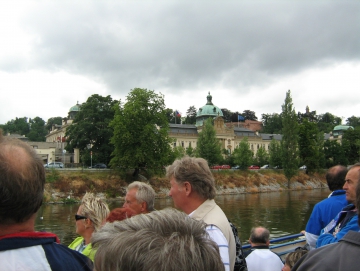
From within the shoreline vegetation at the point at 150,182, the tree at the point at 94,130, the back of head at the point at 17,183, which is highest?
the tree at the point at 94,130

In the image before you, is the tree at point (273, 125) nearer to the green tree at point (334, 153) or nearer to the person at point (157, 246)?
the green tree at point (334, 153)

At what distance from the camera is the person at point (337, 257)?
5.40 ft

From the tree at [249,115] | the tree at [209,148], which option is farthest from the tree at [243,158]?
the tree at [249,115]

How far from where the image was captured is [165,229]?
1.32 m

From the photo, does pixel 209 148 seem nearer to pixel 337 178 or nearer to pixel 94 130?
pixel 94 130

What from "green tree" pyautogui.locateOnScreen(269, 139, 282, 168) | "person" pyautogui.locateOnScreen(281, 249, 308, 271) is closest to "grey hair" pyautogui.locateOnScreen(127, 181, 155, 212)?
"person" pyautogui.locateOnScreen(281, 249, 308, 271)

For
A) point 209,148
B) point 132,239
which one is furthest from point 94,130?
point 132,239

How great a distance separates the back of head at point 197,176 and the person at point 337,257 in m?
1.51

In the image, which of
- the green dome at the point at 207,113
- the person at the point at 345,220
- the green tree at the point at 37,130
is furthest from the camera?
the green tree at the point at 37,130

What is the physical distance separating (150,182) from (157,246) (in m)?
42.9

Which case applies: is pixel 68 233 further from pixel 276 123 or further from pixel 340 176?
pixel 276 123

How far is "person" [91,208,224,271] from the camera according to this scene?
48.2 inches

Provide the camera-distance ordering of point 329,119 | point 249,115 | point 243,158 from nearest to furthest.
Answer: point 243,158
point 249,115
point 329,119

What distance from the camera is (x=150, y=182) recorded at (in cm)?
4366
